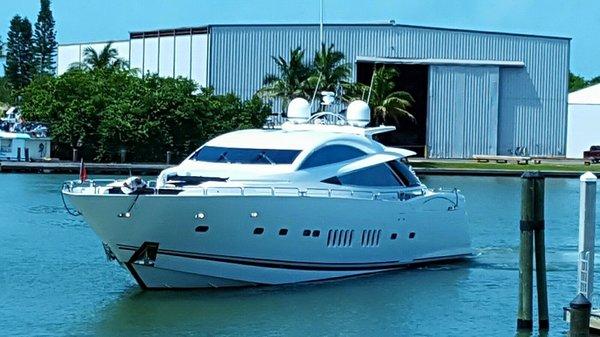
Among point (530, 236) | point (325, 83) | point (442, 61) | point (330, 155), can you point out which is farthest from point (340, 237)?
point (442, 61)

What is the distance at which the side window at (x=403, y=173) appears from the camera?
32844mm

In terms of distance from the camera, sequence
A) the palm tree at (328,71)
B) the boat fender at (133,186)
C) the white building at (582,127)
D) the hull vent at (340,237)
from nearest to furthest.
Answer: the boat fender at (133,186) → the hull vent at (340,237) → the palm tree at (328,71) → the white building at (582,127)

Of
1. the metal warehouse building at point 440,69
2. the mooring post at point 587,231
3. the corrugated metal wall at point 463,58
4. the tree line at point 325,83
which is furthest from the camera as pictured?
the metal warehouse building at point 440,69

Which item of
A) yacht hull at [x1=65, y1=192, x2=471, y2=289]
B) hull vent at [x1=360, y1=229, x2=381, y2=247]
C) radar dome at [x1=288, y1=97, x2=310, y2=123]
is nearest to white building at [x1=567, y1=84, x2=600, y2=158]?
radar dome at [x1=288, y1=97, x2=310, y2=123]

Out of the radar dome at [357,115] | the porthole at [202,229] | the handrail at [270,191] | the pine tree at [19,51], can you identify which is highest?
the pine tree at [19,51]

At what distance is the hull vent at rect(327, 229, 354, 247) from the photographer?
29.9 metres

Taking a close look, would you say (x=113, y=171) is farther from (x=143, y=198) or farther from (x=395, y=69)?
(x=143, y=198)

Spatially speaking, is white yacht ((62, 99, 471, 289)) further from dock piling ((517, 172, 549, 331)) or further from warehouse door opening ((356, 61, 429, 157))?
warehouse door opening ((356, 61, 429, 157))

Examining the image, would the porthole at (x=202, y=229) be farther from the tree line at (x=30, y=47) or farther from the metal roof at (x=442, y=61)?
the tree line at (x=30, y=47)

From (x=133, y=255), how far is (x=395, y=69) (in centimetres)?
6615

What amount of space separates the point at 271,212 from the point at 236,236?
0.93 m

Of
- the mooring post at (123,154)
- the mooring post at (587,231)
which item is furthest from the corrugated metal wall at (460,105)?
the mooring post at (587,231)

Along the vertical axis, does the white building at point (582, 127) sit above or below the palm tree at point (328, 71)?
below

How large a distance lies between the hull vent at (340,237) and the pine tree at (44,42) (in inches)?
4650
